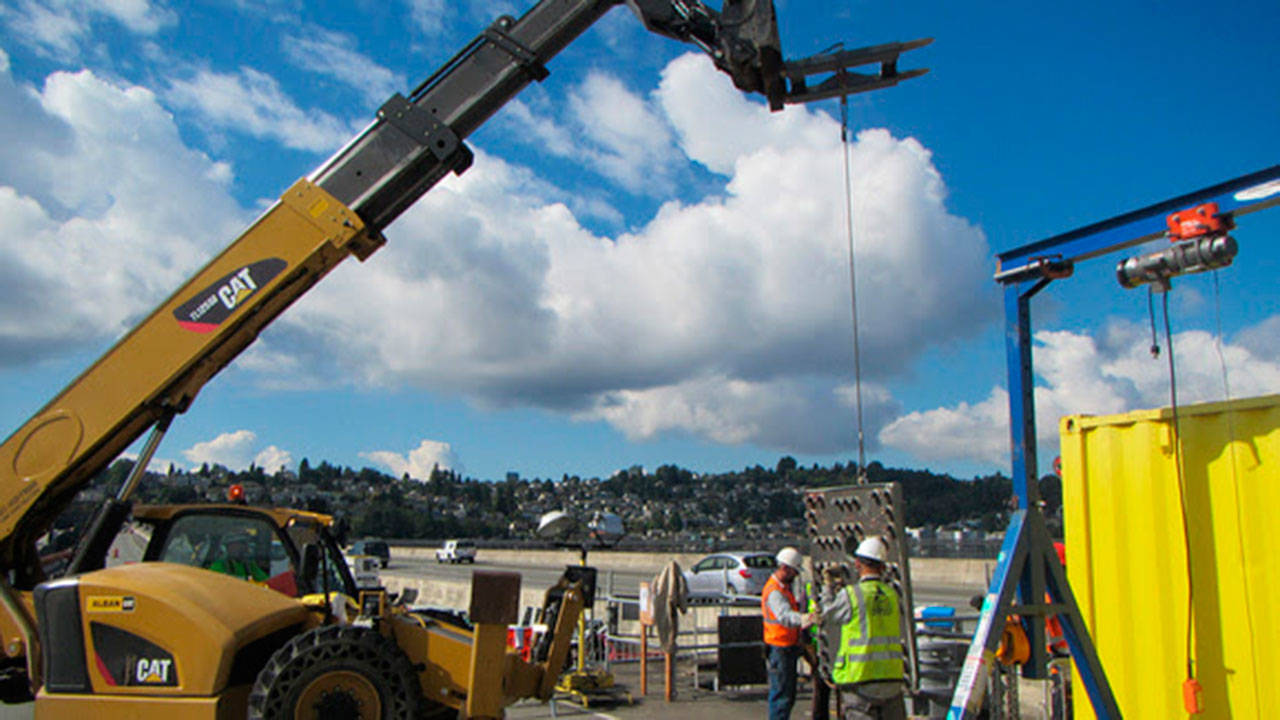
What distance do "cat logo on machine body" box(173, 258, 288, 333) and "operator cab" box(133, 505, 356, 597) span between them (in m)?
1.50

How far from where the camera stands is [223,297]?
745 cm

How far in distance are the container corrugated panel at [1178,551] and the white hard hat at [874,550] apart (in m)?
1.41

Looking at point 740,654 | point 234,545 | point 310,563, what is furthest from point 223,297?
point 740,654

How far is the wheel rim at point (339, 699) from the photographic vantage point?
6223mm

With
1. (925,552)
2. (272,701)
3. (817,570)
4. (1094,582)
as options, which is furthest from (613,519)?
(925,552)

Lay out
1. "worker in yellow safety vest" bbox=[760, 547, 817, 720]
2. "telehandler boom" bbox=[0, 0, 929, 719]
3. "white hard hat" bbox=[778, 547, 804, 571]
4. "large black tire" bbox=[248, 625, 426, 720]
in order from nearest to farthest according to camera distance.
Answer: "large black tire" bbox=[248, 625, 426, 720] < "telehandler boom" bbox=[0, 0, 929, 719] < "worker in yellow safety vest" bbox=[760, 547, 817, 720] < "white hard hat" bbox=[778, 547, 804, 571]

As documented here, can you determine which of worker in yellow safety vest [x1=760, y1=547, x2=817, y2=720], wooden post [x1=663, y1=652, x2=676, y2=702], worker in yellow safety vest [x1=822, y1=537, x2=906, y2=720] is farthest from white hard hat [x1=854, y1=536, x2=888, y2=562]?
wooden post [x1=663, y1=652, x2=676, y2=702]

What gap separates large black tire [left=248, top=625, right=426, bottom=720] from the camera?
616 centimetres

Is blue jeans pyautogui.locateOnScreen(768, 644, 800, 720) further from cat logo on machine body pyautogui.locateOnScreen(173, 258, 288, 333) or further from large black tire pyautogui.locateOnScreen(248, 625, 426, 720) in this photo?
cat logo on machine body pyautogui.locateOnScreen(173, 258, 288, 333)

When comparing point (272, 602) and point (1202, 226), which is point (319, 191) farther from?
point (1202, 226)

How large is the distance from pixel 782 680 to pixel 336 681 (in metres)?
4.58

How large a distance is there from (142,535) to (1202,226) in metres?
8.33

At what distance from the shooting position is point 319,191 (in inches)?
301

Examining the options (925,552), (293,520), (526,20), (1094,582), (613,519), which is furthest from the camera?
(925,552)
